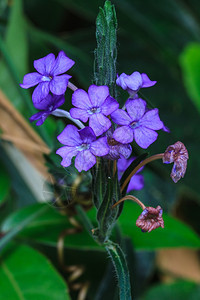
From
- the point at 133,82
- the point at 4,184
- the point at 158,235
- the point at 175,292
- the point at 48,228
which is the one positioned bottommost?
the point at 175,292

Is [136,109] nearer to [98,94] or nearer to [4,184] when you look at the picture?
[98,94]

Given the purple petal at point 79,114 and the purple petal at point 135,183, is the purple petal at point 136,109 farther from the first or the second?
the purple petal at point 135,183

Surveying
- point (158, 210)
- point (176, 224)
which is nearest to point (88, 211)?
point (176, 224)

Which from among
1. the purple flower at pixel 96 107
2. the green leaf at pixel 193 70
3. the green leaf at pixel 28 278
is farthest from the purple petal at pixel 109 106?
the green leaf at pixel 193 70

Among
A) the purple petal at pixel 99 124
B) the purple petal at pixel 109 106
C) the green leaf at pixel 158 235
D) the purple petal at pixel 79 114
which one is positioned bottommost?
the green leaf at pixel 158 235

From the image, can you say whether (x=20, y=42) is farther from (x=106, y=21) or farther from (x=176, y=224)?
(x=106, y=21)

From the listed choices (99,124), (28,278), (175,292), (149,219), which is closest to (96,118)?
(99,124)
